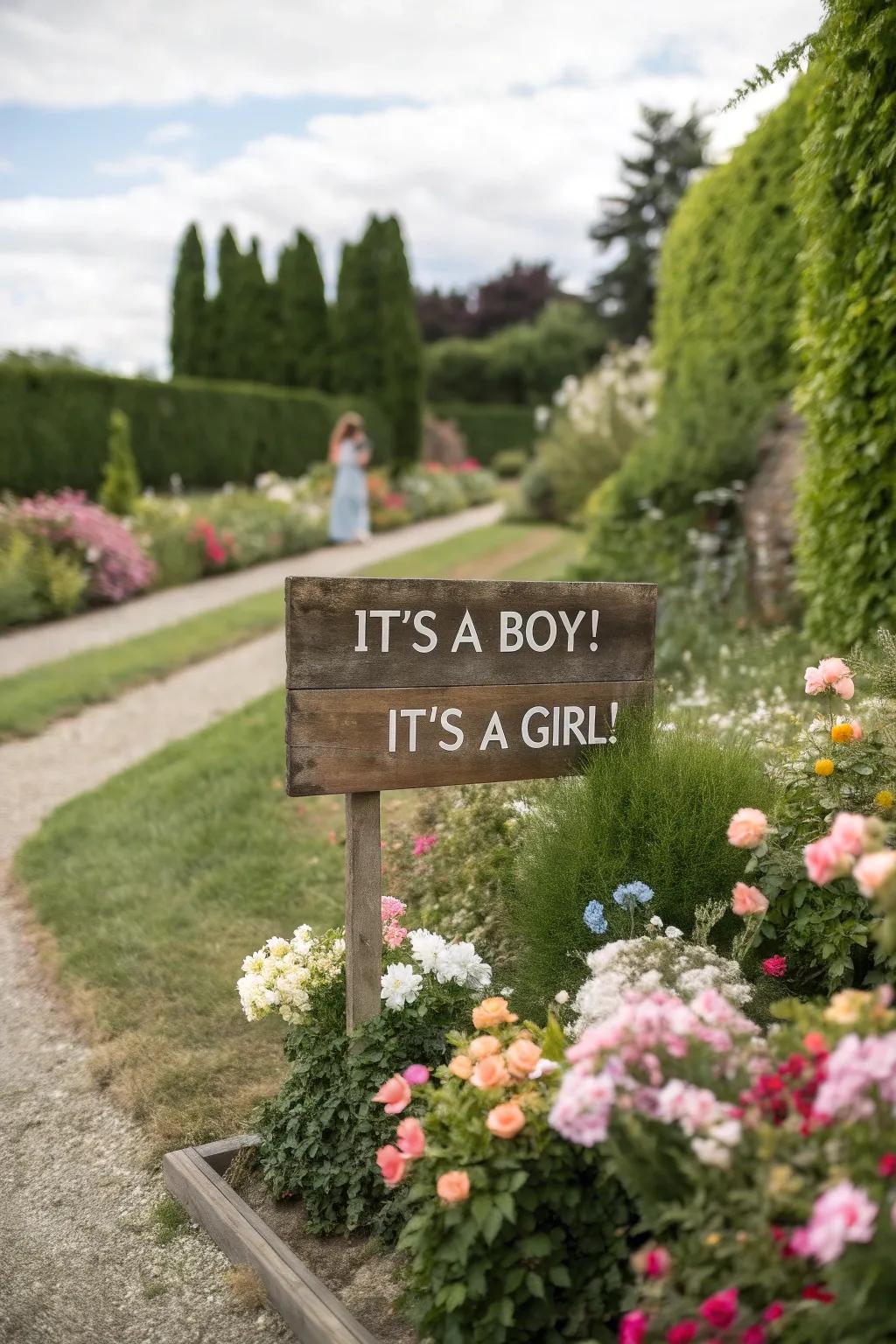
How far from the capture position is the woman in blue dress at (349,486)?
15773 millimetres

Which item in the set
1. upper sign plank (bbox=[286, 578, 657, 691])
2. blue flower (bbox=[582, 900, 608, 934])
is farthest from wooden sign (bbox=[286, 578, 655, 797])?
blue flower (bbox=[582, 900, 608, 934])

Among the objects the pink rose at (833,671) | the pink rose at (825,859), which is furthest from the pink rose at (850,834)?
the pink rose at (833,671)

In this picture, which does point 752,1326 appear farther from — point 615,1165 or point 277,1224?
point 277,1224

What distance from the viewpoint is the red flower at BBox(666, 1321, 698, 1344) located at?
5.17 ft

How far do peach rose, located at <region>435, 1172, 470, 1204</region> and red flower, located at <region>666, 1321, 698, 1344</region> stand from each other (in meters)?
0.43

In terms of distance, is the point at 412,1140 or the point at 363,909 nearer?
the point at 412,1140

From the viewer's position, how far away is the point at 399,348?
2392 cm

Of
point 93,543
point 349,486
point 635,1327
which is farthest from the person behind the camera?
point 349,486

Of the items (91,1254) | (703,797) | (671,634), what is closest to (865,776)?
(703,797)

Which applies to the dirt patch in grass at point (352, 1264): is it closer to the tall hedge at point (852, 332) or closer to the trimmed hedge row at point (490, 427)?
the tall hedge at point (852, 332)

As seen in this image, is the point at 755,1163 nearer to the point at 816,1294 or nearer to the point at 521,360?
the point at 816,1294

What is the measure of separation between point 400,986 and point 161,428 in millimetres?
15576

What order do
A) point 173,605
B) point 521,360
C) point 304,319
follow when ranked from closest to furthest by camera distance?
point 173,605, point 304,319, point 521,360

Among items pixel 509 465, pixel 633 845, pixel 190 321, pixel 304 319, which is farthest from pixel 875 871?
pixel 509 465
